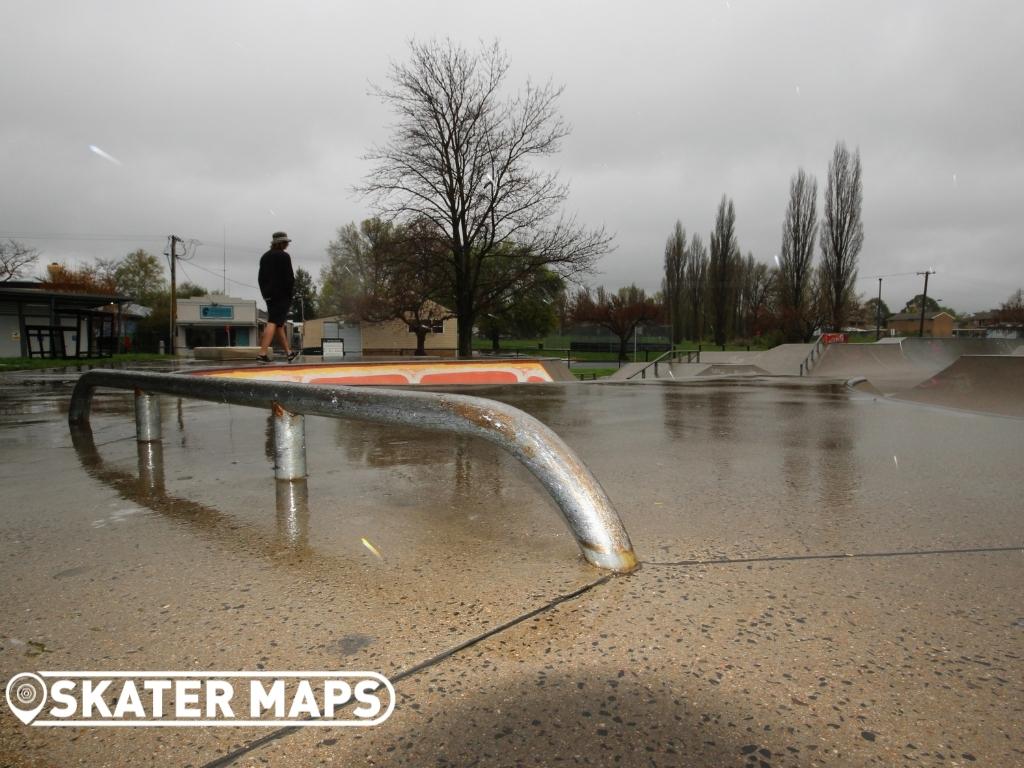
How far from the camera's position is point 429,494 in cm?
348

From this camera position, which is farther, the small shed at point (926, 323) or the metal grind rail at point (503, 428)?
the small shed at point (926, 323)

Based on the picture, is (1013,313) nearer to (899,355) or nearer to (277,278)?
(899,355)

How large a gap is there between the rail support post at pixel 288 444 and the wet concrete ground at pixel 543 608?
0.18 metres

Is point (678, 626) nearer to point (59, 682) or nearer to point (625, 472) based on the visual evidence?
point (59, 682)

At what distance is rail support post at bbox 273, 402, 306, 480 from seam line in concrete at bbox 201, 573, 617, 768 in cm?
229

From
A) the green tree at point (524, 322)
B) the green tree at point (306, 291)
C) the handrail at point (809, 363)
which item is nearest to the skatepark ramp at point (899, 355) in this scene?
the handrail at point (809, 363)

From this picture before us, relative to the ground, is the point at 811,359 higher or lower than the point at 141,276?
lower

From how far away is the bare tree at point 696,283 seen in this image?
66.4 m

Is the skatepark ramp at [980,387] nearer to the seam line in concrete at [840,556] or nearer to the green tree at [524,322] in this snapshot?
the seam line in concrete at [840,556]

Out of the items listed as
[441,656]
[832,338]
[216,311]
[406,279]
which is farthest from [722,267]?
[441,656]

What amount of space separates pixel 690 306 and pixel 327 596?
70434mm

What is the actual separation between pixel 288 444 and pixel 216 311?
2296 inches

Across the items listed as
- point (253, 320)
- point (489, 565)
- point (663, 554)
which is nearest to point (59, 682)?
point (489, 565)

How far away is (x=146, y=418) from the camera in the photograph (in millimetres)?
5039
